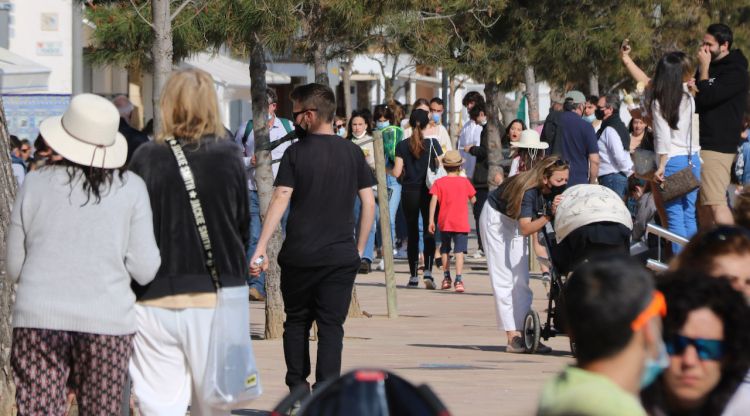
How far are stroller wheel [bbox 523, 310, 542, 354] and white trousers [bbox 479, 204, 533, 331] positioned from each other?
8 cm

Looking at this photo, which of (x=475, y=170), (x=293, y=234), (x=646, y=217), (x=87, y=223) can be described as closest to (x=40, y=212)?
(x=87, y=223)

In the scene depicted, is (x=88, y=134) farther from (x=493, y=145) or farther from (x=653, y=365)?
(x=493, y=145)

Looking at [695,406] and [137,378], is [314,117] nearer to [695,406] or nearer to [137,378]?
[137,378]

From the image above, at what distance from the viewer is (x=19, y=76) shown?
21.9 meters

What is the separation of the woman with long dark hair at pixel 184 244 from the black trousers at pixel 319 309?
4.69ft

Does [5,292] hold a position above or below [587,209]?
below

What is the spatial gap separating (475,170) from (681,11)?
1094 cm

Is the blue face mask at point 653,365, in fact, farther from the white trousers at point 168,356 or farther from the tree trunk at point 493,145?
the tree trunk at point 493,145

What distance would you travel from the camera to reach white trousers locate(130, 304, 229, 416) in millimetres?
6434

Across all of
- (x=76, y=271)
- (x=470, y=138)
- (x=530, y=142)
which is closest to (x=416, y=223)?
(x=530, y=142)

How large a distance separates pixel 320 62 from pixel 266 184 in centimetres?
265

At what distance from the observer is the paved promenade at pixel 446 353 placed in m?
8.94

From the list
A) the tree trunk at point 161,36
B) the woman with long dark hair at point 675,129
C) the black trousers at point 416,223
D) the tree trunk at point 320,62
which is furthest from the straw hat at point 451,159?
the tree trunk at point 161,36

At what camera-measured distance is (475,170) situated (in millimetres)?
20453
